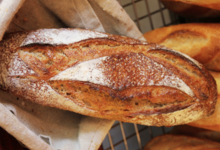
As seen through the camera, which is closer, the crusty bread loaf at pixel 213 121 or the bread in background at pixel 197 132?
the crusty bread loaf at pixel 213 121

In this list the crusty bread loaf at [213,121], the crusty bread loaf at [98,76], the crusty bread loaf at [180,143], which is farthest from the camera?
the crusty bread loaf at [180,143]

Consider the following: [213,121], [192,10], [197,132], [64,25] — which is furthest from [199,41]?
[64,25]

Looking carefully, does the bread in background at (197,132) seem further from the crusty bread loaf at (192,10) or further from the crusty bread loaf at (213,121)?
the crusty bread loaf at (192,10)

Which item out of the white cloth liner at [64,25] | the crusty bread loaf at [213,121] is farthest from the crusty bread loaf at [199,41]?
the white cloth liner at [64,25]

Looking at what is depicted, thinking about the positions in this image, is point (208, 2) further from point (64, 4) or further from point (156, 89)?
point (64, 4)

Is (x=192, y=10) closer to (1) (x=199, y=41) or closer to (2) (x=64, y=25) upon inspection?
(1) (x=199, y=41)

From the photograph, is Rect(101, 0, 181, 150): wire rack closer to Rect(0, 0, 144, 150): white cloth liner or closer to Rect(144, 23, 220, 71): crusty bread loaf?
Rect(144, 23, 220, 71): crusty bread loaf
